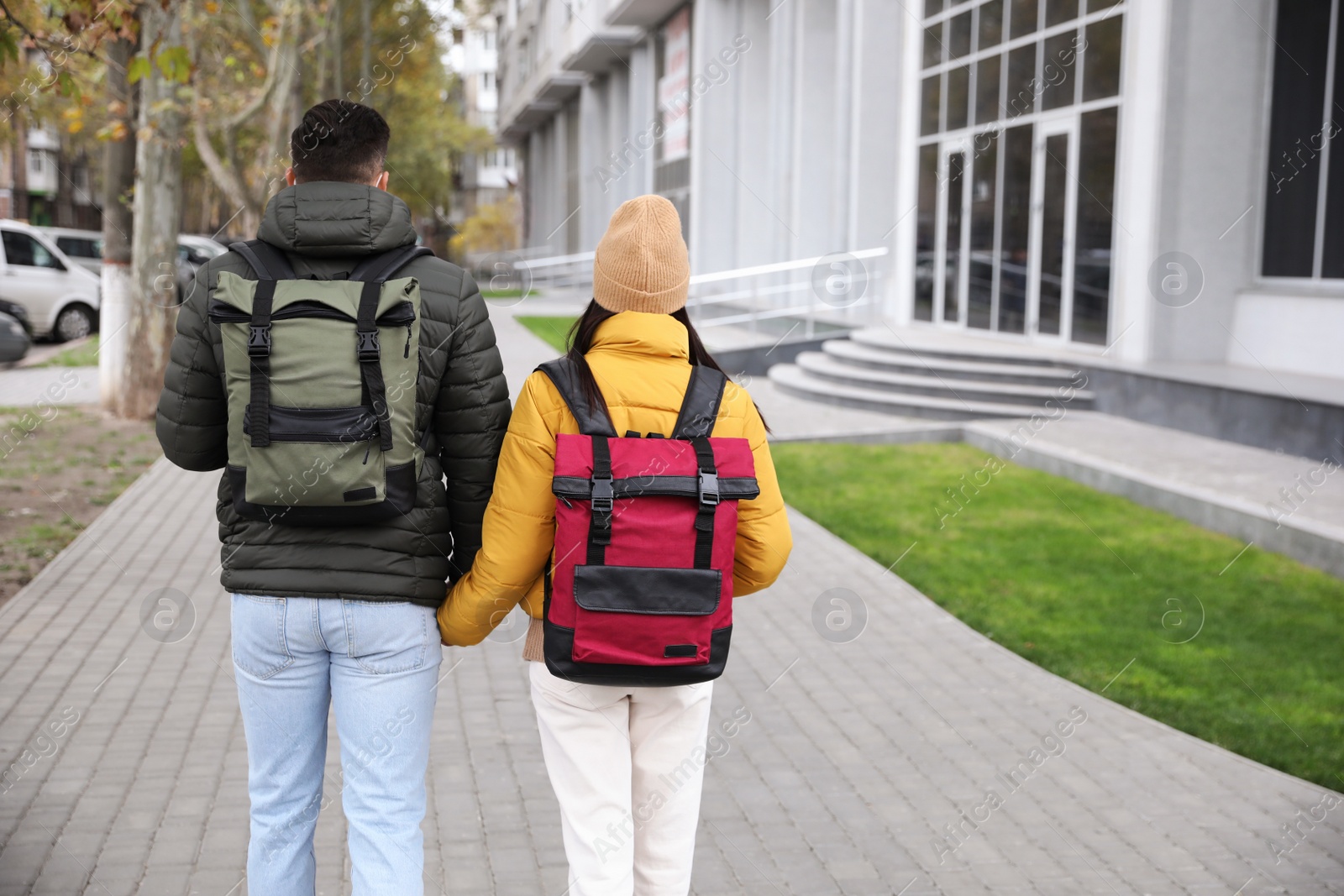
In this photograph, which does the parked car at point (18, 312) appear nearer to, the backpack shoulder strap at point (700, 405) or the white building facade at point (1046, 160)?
the white building facade at point (1046, 160)

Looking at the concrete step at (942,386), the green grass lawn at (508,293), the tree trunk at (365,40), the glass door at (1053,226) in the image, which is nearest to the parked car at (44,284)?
the tree trunk at (365,40)

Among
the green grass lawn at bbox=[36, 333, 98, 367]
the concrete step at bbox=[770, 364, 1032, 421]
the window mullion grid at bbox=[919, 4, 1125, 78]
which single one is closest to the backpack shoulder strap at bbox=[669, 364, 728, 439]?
the concrete step at bbox=[770, 364, 1032, 421]

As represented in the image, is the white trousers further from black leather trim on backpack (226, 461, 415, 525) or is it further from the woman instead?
black leather trim on backpack (226, 461, 415, 525)

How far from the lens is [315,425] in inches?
96.2

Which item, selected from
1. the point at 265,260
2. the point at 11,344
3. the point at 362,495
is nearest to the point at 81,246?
the point at 11,344

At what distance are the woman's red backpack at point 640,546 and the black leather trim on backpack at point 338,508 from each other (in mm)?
316

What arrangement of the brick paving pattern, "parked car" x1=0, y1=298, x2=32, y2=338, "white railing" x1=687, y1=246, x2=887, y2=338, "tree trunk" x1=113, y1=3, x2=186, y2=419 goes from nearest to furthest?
the brick paving pattern < "tree trunk" x1=113, y1=3, x2=186, y2=419 < "white railing" x1=687, y1=246, x2=887, y2=338 < "parked car" x1=0, y1=298, x2=32, y2=338

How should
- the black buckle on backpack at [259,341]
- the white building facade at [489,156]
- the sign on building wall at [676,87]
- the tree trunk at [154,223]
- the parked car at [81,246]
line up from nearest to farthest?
1. the black buckle on backpack at [259,341]
2. the tree trunk at [154,223]
3. the parked car at [81,246]
4. the sign on building wall at [676,87]
5. the white building facade at [489,156]

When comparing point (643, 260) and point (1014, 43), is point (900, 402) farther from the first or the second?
point (643, 260)

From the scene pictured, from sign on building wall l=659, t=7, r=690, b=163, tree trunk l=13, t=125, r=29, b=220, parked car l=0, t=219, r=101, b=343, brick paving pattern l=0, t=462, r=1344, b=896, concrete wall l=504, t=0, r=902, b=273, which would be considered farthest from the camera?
tree trunk l=13, t=125, r=29, b=220

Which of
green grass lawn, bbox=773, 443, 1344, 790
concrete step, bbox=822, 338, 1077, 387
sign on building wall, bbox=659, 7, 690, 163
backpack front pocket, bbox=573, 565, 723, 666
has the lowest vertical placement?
green grass lawn, bbox=773, 443, 1344, 790

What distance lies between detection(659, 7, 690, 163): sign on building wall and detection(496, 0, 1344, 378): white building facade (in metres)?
0.14

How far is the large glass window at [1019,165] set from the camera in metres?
15.1

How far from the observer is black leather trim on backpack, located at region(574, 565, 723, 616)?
2.48m
